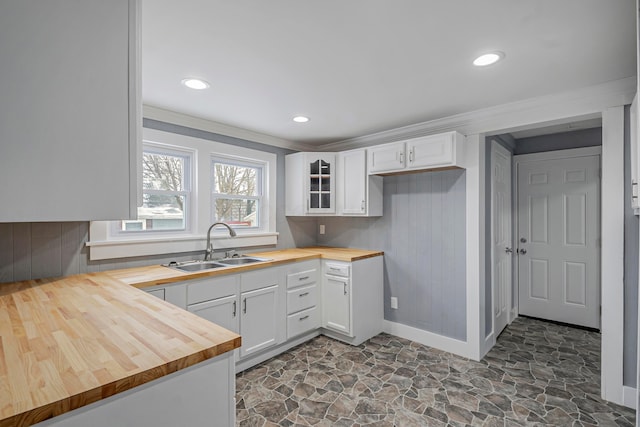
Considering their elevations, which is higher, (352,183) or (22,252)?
(352,183)

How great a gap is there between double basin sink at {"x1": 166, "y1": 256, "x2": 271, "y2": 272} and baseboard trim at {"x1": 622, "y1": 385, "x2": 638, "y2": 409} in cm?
291

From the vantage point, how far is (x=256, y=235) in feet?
11.8

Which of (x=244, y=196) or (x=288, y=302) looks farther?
(x=244, y=196)

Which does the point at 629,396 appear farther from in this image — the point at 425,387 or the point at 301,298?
the point at 301,298

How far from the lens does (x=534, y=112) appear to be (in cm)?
262

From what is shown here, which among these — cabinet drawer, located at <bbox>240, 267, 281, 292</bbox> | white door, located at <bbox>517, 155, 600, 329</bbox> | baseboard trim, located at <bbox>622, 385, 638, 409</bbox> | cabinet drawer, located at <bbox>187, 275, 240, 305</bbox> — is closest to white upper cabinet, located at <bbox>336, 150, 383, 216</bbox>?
cabinet drawer, located at <bbox>240, 267, 281, 292</bbox>

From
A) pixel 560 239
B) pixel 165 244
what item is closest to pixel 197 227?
pixel 165 244

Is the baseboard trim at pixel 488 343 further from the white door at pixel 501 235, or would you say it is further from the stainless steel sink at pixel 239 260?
the stainless steel sink at pixel 239 260

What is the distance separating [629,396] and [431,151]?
231cm

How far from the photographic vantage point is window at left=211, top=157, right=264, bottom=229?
11.2ft

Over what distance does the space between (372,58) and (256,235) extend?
7.57ft

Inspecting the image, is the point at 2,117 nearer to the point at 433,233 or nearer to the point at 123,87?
the point at 123,87

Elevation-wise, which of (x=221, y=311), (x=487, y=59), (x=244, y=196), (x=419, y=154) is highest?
(x=487, y=59)

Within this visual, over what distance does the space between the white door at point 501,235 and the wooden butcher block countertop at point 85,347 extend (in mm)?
3099
